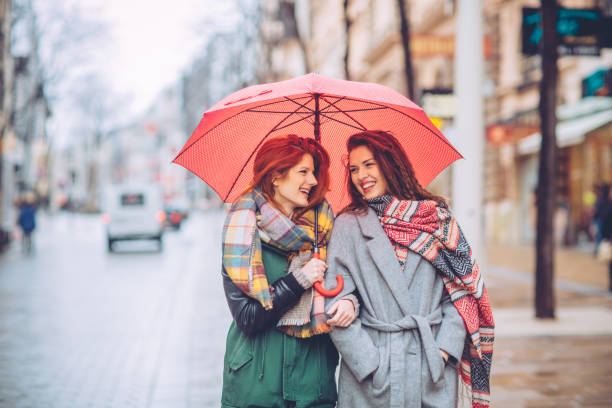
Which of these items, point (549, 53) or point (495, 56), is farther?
point (495, 56)

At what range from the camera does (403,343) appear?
2.67 meters

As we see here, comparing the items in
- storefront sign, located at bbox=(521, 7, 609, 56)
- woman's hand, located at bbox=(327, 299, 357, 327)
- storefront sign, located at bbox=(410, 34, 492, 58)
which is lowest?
woman's hand, located at bbox=(327, 299, 357, 327)

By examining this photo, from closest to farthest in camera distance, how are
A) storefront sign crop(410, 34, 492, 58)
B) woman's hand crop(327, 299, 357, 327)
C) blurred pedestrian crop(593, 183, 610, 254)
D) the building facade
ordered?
woman's hand crop(327, 299, 357, 327), blurred pedestrian crop(593, 183, 610, 254), storefront sign crop(410, 34, 492, 58), the building facade

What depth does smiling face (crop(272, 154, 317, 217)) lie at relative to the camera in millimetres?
2846

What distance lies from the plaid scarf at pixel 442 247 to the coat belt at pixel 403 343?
19cm

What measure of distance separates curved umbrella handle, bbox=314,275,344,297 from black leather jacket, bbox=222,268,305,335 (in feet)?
0.20

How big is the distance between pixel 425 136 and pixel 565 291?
28.1 ft

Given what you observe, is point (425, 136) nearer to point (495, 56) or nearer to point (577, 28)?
point (577, 28)

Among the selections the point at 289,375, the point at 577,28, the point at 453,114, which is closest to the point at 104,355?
the point at 289,375

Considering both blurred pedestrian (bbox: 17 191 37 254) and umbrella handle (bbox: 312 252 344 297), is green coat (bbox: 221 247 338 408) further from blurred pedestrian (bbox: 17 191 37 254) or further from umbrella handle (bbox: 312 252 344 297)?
blurred pedestrian (bbox: 17 191 37 254)

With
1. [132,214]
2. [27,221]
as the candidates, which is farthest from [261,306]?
[132,214]

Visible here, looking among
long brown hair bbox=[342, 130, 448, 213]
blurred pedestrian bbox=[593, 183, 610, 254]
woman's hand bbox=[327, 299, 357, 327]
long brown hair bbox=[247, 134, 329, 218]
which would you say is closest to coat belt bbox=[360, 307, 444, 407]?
woman's hand bbox=[327, 299, 357, 327]

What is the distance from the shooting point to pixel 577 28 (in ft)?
27.1

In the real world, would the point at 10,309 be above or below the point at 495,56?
below
